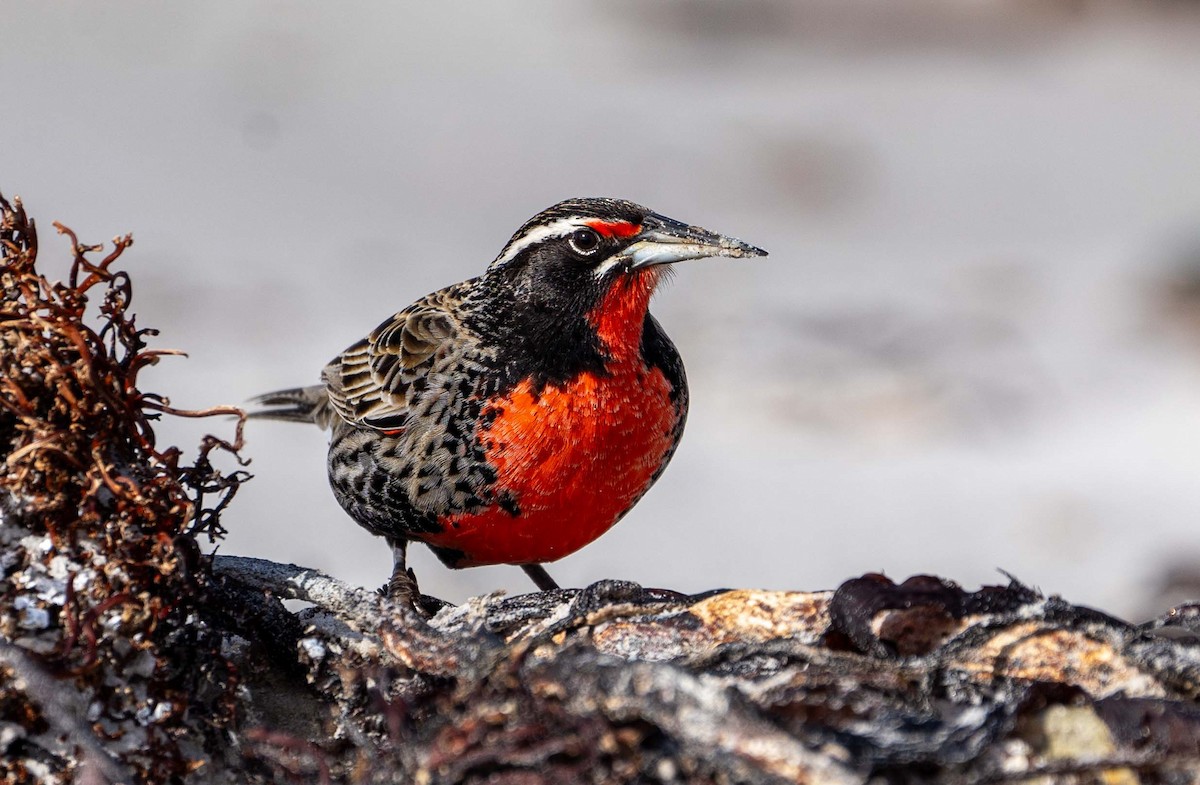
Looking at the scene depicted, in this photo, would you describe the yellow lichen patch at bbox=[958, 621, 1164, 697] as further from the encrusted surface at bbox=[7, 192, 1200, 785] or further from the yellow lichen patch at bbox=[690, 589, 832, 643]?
the yellow lichen patch at bbox=[690, 589, 832, 643]

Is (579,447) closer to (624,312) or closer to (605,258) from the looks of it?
(624,312)

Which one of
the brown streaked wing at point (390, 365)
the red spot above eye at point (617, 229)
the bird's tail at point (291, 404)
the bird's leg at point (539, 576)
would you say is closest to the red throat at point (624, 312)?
the red spot above eye at point (617, 229)

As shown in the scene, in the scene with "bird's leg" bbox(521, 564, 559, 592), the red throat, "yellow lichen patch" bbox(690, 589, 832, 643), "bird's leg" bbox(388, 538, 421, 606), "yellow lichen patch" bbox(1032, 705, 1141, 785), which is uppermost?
the red throat

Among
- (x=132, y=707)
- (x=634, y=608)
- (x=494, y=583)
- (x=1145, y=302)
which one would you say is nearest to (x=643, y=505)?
(x=494, y=583)

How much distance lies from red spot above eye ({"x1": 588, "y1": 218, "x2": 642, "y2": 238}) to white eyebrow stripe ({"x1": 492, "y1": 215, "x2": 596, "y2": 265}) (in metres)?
0.03

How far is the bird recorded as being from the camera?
390 centimetres

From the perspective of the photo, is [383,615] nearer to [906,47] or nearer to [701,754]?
[701,754]

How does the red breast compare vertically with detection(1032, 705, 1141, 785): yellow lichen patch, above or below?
above

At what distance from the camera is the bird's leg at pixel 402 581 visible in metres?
3.64

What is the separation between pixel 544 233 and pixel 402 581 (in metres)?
1.07

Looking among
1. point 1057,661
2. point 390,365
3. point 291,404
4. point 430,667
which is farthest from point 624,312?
point 291,404

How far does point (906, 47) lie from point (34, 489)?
11138 mm

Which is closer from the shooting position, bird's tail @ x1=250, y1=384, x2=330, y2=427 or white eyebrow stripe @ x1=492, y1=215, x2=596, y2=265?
white eyebrow stripe @ x1=492, y1=215, x2=596, y2=265

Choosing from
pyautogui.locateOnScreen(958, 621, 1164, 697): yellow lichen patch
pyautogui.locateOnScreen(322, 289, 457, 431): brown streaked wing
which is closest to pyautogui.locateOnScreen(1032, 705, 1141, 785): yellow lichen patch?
pyautogui.locateOnScreen(958, 621, 1164, 697): yellow lichen patch
